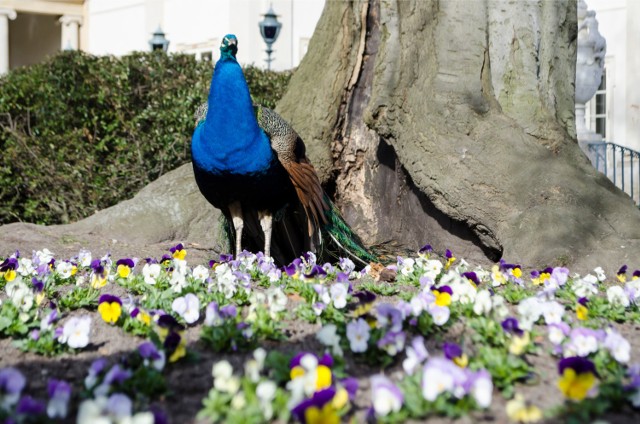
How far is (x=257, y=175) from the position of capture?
17.2ft

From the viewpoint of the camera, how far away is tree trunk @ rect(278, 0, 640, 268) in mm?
5250

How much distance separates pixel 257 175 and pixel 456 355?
2.77 m

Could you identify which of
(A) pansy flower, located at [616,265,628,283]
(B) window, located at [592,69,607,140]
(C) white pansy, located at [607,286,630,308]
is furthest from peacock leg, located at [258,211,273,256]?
(B) window, located at [592,69,607,140]

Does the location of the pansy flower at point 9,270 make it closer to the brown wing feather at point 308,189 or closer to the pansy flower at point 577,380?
the brown wing feather at point 308,189

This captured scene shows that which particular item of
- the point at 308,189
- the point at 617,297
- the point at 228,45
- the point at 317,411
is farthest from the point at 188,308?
the point at 228,45

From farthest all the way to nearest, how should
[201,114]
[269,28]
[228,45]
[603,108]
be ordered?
[603,108] < [269,28] < [201,114] < [228,45]

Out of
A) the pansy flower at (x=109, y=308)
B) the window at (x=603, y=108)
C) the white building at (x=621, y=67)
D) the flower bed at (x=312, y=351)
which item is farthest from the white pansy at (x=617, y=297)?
the window at (x=603, y=108)

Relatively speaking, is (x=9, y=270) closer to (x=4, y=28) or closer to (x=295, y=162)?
(x=295, y=162)

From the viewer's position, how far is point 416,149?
19.4ft

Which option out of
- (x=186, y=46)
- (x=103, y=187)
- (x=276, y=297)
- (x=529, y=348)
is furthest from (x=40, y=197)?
(x=186, y=46)

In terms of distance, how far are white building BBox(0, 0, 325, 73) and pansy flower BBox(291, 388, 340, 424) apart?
16.4m

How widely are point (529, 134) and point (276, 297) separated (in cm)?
308

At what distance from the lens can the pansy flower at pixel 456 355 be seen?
2.68m

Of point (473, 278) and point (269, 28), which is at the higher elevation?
point (269, 28)
